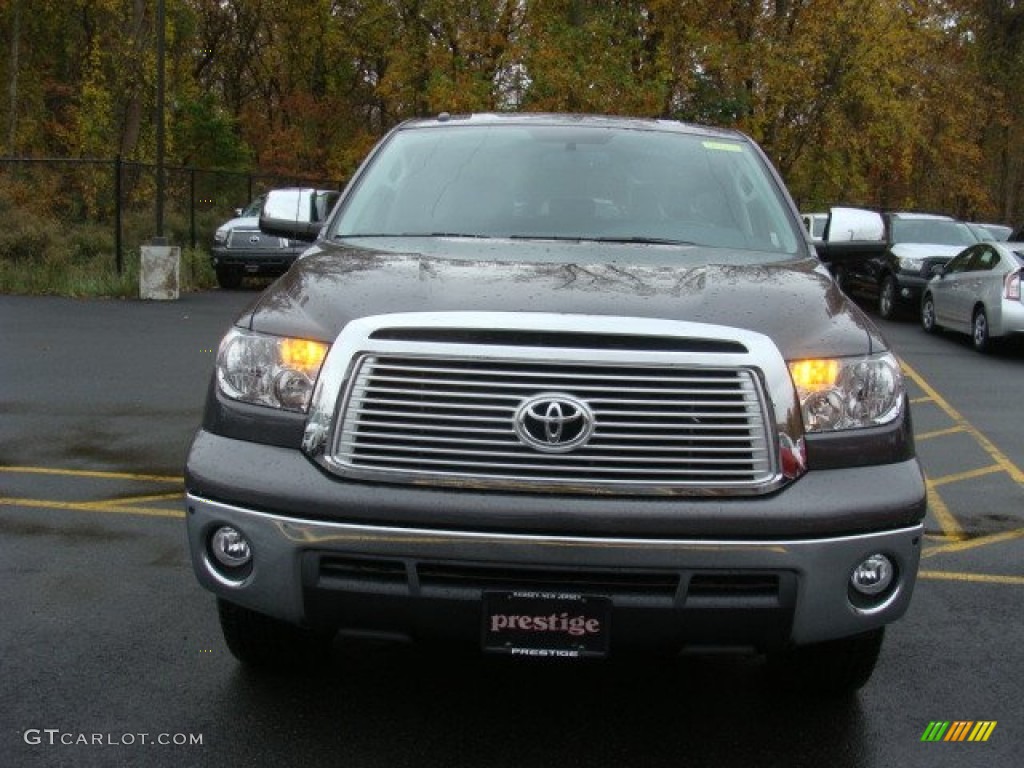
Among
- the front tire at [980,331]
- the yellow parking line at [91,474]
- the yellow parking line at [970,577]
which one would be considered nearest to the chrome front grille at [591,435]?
the yellow parking line at [970,577]

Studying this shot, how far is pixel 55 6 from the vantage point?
124ft

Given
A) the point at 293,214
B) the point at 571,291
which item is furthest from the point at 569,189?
the point at 571,291

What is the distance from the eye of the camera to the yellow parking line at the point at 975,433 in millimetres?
8031

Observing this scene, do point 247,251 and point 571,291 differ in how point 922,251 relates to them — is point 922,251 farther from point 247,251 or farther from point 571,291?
point 571,291

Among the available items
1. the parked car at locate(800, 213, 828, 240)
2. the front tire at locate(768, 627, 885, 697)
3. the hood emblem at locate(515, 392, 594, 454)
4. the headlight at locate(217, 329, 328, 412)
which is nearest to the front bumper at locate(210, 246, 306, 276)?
the parked car at locate(800, 213, 828, 240)

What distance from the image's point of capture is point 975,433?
9.45 meters

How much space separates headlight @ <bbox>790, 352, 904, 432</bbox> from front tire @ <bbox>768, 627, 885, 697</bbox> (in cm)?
69

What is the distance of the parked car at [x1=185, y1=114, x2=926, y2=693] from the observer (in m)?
3.19

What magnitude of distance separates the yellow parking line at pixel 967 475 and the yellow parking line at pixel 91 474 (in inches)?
176

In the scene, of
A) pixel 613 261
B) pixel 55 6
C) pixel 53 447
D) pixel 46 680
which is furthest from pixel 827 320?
pixel 55 6

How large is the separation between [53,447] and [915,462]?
19.0 ft

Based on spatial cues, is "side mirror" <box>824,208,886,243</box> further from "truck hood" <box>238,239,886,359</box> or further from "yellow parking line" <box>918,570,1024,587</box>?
"yellow parking line" <box>918,570,1024,587</box>

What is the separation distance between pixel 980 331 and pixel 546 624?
44.1ft

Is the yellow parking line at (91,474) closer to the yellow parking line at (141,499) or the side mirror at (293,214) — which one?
the yellow parking line at (141,499)
